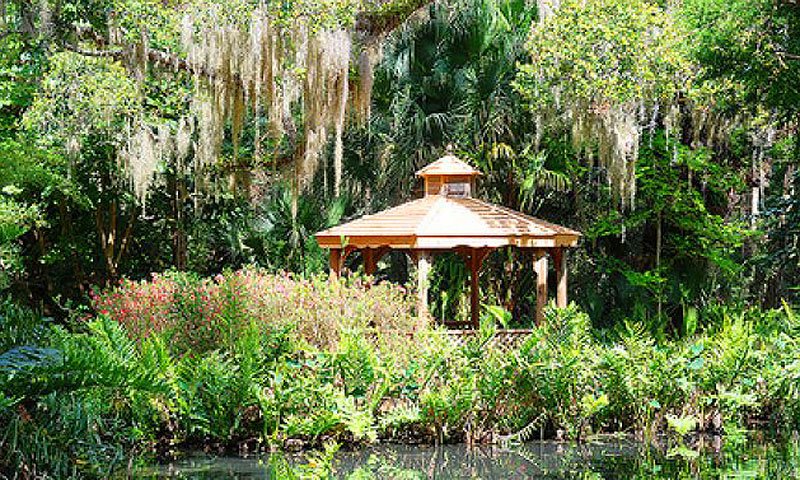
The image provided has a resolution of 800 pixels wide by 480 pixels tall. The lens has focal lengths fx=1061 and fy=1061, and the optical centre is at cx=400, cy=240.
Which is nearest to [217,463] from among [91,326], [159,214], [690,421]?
[91,326]

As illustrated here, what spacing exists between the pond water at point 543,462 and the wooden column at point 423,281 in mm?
3094

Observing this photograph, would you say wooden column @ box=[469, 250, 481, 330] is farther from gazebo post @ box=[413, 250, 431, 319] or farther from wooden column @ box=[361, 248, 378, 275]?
gazebo post @ box=[413, 250, 431, 319]

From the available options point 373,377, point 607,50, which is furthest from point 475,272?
Answer: point 373,377

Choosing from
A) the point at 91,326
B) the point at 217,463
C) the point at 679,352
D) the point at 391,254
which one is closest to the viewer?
the point at 217,463

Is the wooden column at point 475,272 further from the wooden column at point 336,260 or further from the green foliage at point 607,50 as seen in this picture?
the green foliage at point 607,50

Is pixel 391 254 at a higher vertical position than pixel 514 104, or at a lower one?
lower

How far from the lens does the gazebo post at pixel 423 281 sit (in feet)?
43.9

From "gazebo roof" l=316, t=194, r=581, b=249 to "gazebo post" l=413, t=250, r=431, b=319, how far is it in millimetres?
142

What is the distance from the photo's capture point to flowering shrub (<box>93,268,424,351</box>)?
11.3 meters

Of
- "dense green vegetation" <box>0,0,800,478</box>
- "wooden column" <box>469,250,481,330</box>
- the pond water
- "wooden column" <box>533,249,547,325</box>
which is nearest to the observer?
the pond water

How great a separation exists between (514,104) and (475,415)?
28.3 ft

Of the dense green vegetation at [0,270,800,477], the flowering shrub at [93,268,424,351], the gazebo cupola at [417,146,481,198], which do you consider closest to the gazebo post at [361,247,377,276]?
the gazebo cupola at [417,146,481,198]

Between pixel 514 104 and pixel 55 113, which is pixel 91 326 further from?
pixel 514 104

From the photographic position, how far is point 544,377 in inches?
423
